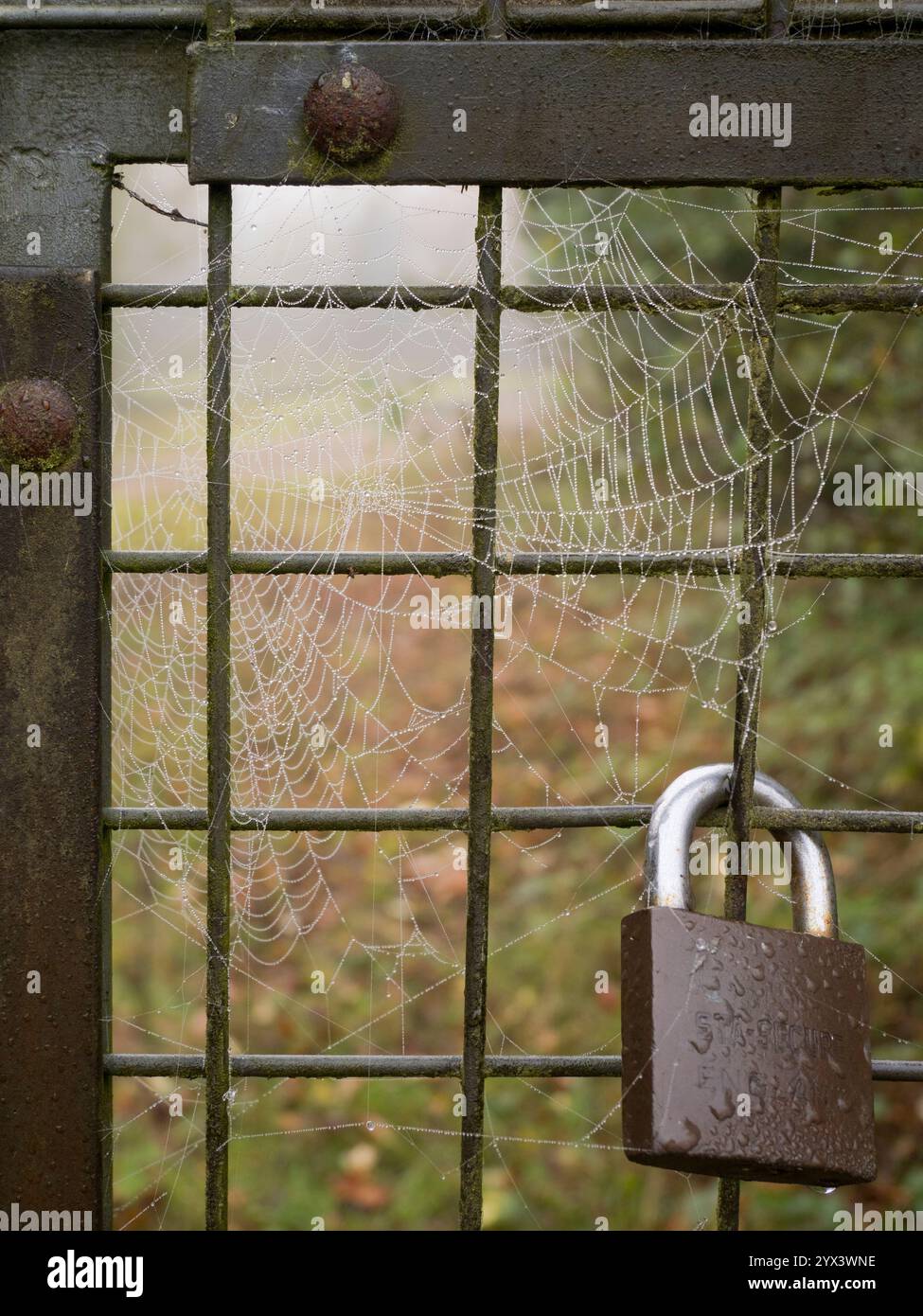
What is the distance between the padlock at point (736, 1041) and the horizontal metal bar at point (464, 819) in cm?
13

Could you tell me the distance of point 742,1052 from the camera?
1.50 m

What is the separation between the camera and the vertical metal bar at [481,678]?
5.49 feet

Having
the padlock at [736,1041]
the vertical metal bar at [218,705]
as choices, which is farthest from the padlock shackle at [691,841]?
the vertical metal bar at [218,705]

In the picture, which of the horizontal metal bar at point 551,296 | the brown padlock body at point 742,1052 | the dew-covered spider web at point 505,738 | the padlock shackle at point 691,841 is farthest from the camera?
the dew-covered spider web at point 505,738

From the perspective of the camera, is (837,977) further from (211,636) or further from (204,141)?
(204,141)

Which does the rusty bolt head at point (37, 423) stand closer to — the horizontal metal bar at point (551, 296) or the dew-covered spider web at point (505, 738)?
the horizontal metal bar at point (551, 296)

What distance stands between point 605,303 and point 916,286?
0.48 metres

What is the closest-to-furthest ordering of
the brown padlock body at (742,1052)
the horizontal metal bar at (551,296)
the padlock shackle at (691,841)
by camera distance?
the brown padlock body at (742,1052)
the padlock shackle at (691,841)
the horizontal metal bar at (551,296)

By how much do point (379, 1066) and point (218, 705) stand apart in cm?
62

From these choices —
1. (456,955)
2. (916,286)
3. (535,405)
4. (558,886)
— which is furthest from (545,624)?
(916,286)

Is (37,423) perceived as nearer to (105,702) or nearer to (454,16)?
(105,702)

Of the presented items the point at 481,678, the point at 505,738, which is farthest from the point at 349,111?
the point at 505,738

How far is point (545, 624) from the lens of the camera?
5988 millimetres

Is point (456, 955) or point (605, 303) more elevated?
point (605, 303)
